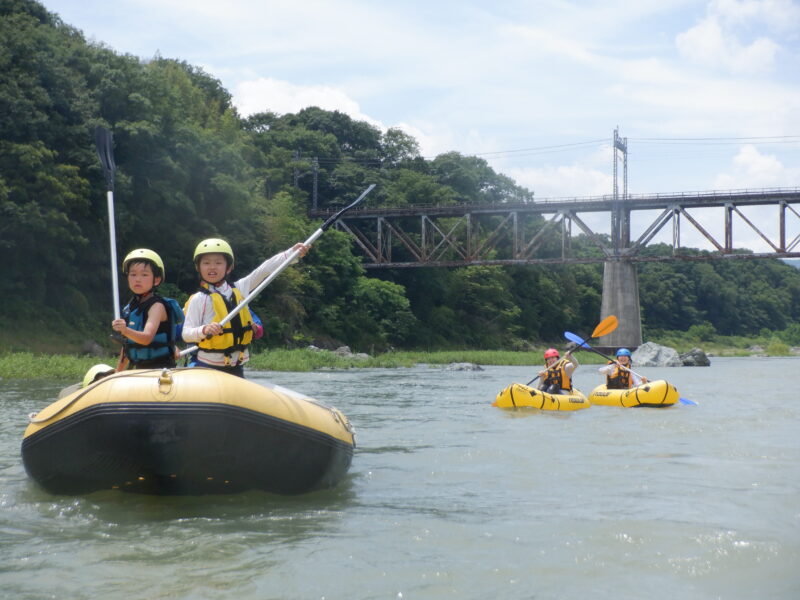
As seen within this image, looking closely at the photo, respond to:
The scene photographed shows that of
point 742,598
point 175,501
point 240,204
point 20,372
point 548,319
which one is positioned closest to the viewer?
point 742,598

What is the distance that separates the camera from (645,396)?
14734 millimetres

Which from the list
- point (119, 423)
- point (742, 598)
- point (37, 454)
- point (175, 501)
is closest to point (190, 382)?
point (119, 423)

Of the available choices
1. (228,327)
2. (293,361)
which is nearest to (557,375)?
(228,327)

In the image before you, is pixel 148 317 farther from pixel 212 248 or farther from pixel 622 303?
pixel 622 303

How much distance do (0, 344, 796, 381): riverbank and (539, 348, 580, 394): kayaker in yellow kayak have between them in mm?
11124

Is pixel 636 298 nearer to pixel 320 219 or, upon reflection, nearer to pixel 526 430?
pixel 320 219

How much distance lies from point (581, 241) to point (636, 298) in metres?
40.2

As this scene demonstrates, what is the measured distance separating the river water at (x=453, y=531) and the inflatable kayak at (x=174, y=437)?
192 mm

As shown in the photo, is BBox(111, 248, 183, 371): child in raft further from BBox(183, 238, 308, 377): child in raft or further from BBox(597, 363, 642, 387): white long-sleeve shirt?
BBox(597, 363, 642, 387): white long-sleeve shirt

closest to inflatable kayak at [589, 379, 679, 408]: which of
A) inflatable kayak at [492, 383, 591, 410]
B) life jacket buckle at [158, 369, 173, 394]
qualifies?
inflatable kayak at [492, 383, 591, 410]

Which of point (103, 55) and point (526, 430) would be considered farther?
point (103, 55)

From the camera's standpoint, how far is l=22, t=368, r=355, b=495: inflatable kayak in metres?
5.63

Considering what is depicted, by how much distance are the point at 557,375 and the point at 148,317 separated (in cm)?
944

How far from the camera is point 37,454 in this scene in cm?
618
